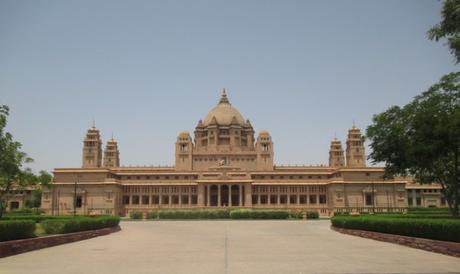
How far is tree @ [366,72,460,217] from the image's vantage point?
3186cm

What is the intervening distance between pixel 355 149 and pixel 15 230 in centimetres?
10096

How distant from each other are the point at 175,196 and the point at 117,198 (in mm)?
12494

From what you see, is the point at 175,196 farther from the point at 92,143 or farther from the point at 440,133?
the point at 440,133

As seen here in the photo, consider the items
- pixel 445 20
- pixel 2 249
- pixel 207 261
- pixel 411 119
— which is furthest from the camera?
pixel 411 119

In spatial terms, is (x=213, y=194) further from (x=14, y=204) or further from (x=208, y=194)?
(x=14, y=204)

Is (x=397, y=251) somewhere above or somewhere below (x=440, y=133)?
below

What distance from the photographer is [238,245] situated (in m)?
25.3

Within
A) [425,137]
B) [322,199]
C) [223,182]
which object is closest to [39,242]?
[425,137]

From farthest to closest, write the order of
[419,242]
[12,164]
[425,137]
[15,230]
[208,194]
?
[208,194] → [12,164] → [425,137] → [419,242] → [15,230]

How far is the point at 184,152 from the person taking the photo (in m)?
110

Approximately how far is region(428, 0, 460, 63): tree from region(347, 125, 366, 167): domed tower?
98224 mm

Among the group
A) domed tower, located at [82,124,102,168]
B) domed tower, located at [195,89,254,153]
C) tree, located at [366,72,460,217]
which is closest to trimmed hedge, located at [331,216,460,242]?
tree, located at [366,72,460,217]

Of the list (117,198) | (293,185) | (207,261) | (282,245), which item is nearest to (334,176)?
(293,185)

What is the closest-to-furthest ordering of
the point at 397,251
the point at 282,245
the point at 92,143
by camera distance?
the point at 397,251 < the point at 282,245 < the point at 92,143
